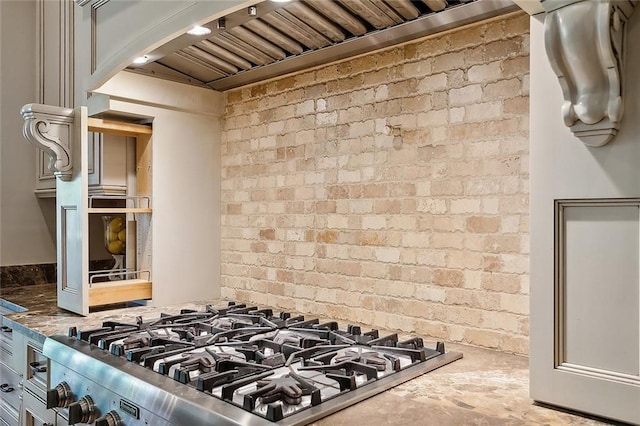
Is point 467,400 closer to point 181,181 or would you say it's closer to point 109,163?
point 181,181

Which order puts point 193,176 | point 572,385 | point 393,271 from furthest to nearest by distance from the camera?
point 193,176
point 393,271
point 572,385

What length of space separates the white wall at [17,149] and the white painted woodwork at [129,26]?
1.26 metres

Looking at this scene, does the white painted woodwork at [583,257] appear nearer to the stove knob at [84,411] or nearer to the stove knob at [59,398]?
the stove knob at [84,411]

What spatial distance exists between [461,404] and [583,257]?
1.46 ft

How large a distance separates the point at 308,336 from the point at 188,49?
1.35m

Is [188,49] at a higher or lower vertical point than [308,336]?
higher

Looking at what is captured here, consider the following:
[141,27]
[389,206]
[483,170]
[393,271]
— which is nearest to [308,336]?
[393,271]

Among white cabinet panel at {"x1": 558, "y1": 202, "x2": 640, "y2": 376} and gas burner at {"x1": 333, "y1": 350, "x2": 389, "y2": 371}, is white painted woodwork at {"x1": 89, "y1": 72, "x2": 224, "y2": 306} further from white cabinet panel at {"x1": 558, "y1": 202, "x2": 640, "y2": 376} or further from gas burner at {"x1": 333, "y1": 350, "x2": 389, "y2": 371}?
white cabinet panel at {"x1": 558, "y1": 202, "x2": 640, "y2": 376}

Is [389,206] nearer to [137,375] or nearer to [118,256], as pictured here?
[137,375]

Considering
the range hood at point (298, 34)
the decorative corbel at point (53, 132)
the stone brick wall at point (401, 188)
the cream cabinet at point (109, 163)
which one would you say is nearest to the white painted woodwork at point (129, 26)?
the range hood at point (298, 34)

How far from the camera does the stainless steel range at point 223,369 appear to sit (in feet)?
3.94

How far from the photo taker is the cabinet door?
7.48 ft

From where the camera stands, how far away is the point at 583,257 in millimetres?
1100

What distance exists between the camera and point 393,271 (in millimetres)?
1966
